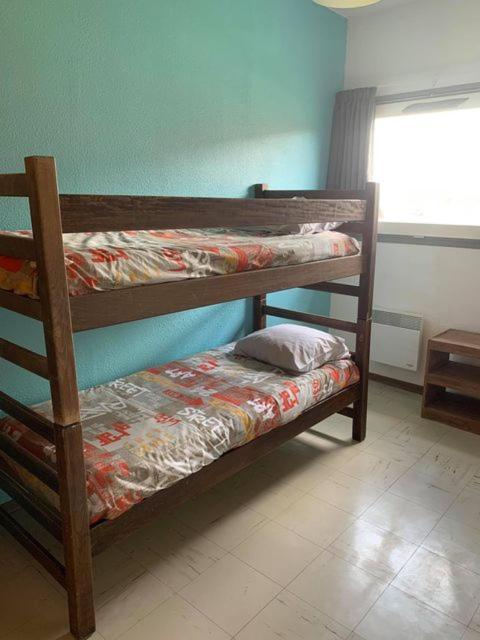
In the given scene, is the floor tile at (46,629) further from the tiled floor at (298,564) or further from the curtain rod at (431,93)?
the curtain rod at (431,93)

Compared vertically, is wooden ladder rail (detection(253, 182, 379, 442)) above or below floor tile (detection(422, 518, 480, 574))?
above

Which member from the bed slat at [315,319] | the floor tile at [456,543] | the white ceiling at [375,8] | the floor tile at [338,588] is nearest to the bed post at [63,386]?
the floor tile at [338,588]

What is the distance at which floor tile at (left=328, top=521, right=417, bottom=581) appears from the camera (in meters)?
1.82

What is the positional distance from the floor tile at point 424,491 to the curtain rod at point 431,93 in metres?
2.34

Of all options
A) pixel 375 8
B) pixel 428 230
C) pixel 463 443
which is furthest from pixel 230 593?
pixel 375 8

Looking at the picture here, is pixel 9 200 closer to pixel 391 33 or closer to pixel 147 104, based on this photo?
pixel 147 104

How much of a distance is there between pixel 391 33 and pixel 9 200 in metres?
2.76

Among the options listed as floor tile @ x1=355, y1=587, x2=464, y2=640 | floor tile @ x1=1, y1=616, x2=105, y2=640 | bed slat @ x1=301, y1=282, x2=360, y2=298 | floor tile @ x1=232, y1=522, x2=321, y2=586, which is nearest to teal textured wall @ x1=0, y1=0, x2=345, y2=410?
→ bed slat @ x1=301, y1=282, x2=360, y2=298

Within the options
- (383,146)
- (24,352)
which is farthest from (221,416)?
(383,146)

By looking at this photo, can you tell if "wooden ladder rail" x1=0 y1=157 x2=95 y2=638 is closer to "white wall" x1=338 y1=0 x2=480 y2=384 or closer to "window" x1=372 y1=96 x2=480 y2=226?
"white wall" x1=338 y1=0 x2=480 y2=384

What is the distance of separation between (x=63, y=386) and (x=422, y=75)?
3042 millimetres

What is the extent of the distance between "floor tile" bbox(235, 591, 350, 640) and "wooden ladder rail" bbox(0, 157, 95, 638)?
53cm

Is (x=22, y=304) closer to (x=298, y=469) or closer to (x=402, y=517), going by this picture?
(x=298, y=469)

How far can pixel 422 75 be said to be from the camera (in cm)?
312
